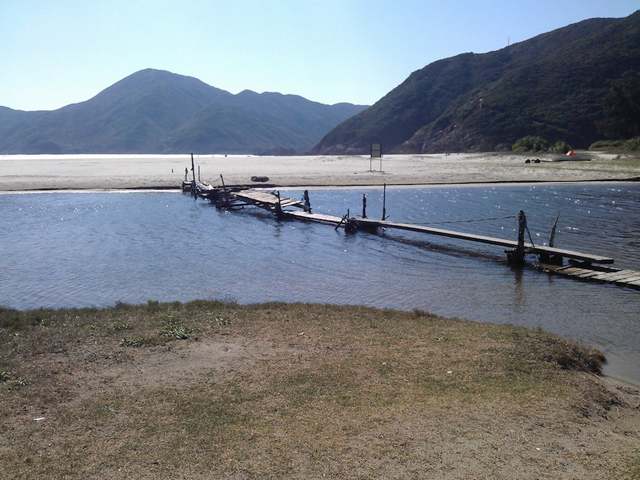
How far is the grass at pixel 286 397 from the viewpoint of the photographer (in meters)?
5.71

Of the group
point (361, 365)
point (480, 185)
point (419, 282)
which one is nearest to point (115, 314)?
point (361, 365)

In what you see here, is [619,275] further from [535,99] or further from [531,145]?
[535,99]

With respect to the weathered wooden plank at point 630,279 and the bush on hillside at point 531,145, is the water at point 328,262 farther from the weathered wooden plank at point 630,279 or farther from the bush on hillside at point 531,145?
the bush on hillside at point 531,145

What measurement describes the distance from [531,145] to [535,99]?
28.6m

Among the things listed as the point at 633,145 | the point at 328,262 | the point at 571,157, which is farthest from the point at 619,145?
the point at 328,262

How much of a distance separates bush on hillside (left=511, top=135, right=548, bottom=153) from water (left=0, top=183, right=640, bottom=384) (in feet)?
143

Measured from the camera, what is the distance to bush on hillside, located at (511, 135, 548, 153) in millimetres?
79681

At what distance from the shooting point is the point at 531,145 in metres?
81.9

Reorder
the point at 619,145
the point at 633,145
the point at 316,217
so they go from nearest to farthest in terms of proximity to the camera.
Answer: the point at 316,217 → the point at 633,145 → the point at 619,145

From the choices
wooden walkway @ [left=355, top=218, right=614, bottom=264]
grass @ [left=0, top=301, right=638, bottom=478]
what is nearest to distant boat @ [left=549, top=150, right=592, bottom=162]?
wooden walkway @ [left=355, top=218, right=614, bottom=264]

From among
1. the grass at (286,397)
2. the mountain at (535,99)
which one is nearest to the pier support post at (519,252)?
the grass at (286,397)

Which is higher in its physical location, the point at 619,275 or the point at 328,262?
the point at 619,275

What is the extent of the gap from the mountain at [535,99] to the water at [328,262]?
64.0 meters

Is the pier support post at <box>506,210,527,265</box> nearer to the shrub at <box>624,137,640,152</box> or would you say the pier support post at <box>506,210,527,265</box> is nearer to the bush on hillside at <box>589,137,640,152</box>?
the bush on hillside at <box>589,137,640,152</box>
